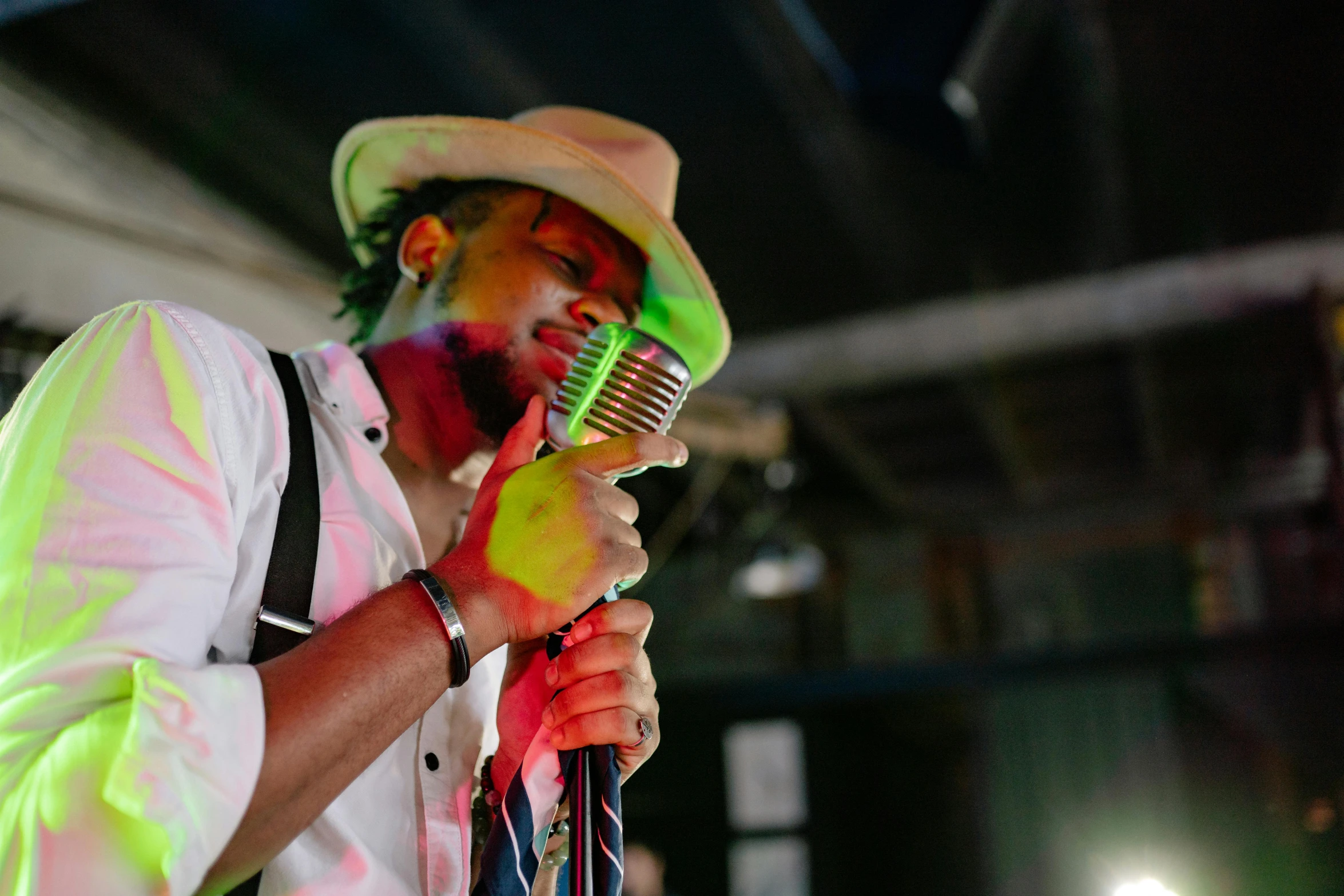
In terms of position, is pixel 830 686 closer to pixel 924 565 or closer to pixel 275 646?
pixel 924 565

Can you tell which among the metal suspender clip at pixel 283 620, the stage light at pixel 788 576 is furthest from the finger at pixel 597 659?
the stage light at pixel 788 576

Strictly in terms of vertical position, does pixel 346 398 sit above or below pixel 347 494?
above

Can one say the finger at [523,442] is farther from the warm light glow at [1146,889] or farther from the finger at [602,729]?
the warm light glow at [1146,889]

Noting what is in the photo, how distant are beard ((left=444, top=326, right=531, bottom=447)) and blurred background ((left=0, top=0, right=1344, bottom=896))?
1971 mm

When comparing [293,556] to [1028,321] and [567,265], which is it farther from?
[1028,321]

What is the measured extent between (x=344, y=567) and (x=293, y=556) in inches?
3.7

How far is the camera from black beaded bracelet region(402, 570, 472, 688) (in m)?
1.09

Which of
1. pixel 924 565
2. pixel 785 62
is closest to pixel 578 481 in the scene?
pixel 785 62

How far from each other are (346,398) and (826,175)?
3.75 m

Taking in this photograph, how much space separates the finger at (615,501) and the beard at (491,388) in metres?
0.46

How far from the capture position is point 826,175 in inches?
192

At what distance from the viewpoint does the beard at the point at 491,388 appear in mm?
1715

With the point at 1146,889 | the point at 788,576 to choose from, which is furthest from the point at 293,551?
the point at 788,576

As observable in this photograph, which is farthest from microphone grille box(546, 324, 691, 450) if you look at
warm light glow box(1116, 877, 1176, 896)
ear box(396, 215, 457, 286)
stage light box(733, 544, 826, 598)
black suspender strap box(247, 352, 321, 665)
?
stage light box(733, 544, 826, 598)
